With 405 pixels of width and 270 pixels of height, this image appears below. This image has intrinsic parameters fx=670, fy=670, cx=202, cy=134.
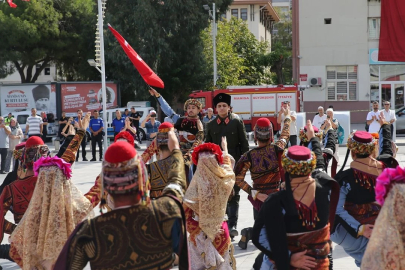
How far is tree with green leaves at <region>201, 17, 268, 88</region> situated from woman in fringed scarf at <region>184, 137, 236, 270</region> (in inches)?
1310

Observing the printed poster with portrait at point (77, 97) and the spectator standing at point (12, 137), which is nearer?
the spectator standing at point (12, 137)

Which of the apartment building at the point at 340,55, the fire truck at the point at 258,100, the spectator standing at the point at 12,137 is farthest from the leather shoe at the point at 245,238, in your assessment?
the apartment building at the point at 340,55

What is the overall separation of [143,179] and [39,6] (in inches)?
1600

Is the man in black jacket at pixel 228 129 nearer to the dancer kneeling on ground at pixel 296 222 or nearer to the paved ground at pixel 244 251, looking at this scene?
the paved ground at pixel 244 251

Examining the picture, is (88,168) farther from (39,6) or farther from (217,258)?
(39,6)

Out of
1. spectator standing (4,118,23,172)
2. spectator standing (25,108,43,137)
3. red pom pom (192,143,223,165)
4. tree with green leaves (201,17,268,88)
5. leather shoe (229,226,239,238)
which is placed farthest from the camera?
tree with green leaves (201,17,268,88)

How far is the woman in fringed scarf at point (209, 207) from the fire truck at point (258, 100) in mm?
24663

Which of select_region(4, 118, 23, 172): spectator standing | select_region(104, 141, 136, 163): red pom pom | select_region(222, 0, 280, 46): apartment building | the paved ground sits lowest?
the paved ground

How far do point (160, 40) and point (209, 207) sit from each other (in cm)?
3092

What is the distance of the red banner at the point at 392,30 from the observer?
26.4ft

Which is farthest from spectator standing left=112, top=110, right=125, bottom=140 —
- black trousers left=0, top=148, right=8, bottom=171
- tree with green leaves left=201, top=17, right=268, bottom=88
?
tree with green leaves left=201, top=17, right=268, bottom=88

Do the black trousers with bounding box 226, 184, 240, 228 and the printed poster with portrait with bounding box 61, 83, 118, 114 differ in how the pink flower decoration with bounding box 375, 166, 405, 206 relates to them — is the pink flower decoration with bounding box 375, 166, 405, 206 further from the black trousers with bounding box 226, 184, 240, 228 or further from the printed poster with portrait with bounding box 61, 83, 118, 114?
the printed poster with portrait with bounding box 61, 83, 118, 114

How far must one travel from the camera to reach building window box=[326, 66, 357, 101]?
4056 cm

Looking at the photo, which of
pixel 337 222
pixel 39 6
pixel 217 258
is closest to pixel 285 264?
pixel 337 222
